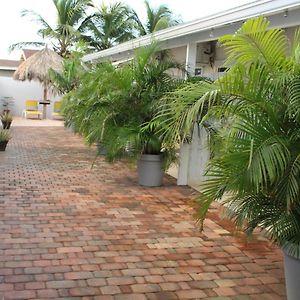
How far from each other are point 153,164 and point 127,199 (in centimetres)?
115

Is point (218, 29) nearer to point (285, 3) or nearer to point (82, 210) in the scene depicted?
point (285, 3)

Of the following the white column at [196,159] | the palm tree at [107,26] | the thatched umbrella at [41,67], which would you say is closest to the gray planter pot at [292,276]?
the white column at [196,159]

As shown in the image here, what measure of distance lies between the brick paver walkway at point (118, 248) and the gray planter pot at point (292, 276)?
0.41 m

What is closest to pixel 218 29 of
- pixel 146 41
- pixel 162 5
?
pixel 146 41

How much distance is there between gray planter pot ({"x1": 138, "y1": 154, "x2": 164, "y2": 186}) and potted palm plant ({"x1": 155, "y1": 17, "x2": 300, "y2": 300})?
4.25 metres

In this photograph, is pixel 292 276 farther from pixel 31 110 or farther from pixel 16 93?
pixel 16 93

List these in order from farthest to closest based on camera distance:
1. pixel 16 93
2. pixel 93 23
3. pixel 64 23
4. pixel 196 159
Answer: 1. pixel 93 23
2. pixel 64 23
3. pixel 16 93
4. pixel 196 159

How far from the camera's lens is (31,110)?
23.1m

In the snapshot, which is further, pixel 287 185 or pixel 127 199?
pixel 127 199

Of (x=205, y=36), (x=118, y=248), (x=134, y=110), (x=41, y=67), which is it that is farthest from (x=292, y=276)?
(x=41, y=67)

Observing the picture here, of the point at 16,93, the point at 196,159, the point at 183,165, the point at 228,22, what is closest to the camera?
the point at 228,22

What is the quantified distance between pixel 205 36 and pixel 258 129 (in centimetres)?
501

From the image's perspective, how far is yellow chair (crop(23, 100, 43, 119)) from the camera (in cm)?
2247

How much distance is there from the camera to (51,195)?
6.84 meters
